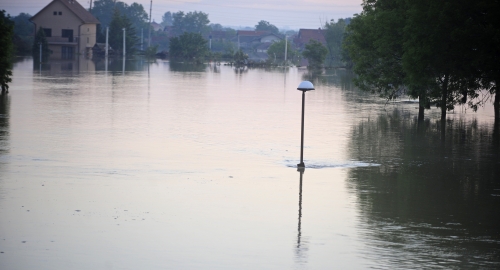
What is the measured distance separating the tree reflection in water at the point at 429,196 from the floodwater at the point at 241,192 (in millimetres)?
39

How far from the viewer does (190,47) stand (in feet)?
344

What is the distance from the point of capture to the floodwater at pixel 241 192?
394 inches

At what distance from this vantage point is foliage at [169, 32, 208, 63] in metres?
104

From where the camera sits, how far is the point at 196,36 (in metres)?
106

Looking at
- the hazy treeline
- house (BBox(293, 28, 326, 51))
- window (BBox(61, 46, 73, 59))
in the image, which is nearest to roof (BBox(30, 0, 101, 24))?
window (BBox(61, 46, 73, 59))

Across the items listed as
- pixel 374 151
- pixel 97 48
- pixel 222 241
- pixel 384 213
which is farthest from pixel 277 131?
pixel 97 48

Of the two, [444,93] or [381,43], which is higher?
[381,43]

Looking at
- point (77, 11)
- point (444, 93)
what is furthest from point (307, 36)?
point (444, 93)

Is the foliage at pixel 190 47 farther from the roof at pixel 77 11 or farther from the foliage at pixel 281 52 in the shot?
the roof at pixel 77 11

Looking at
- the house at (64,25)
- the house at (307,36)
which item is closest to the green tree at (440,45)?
the house at (64,25)

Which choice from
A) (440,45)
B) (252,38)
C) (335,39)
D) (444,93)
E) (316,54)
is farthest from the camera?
(252,38)

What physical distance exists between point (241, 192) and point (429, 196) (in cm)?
359

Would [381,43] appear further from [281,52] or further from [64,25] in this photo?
[64,25]

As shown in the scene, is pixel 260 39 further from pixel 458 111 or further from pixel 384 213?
pixel 384 213
